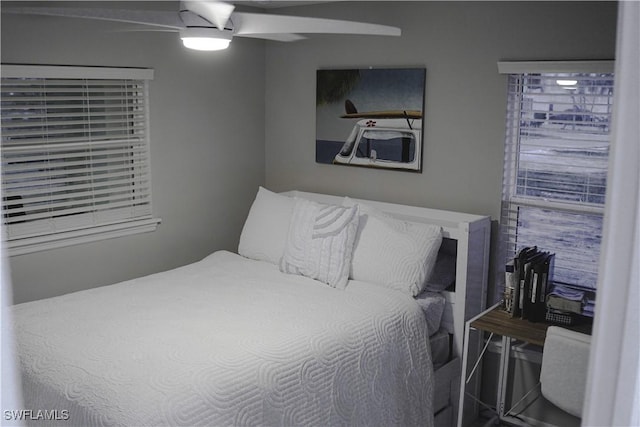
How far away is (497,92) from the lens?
11.2 ft

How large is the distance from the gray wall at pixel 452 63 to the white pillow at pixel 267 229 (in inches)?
21.1

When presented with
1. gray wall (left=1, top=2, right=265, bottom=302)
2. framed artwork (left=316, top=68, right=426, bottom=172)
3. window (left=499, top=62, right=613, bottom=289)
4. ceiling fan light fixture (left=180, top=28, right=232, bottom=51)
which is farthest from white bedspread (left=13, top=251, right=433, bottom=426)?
ceiling fan light fixture (left=180, top=28, right=232, bottom=51)

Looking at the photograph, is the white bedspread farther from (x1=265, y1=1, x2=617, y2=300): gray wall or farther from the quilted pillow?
(x1=265, y1=1, x2=617, y2=300): gray wall

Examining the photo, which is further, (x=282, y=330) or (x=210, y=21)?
(x=282, y=330)

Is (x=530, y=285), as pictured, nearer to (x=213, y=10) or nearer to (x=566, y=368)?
(x=566, y=368)

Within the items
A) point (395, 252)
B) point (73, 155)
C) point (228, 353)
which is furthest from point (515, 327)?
point (73, 155)

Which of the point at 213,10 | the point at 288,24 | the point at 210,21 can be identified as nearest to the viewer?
the point at 213,10

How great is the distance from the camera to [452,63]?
11.8ft

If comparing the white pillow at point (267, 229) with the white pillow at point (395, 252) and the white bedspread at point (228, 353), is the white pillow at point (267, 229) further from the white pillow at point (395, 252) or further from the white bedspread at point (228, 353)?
the white pillow at point (395, 252)

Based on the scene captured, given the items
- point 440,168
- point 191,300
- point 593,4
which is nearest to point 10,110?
point 191,300

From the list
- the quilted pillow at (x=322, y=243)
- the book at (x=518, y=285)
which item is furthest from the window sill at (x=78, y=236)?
the book at (x=518, y=285)

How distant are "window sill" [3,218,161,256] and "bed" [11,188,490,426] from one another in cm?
43

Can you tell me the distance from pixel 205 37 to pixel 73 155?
1696 mm

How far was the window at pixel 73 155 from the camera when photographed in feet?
10.8
